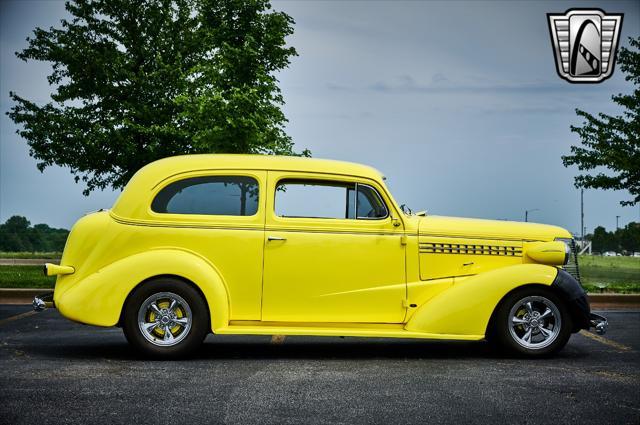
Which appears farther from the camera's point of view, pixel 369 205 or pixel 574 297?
pixel 369 205

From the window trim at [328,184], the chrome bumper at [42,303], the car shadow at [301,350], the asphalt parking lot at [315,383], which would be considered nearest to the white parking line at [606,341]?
the asphalt parking lot at [315,383]

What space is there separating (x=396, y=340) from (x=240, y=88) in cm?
1695

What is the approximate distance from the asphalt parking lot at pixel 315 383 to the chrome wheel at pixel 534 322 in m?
0.22

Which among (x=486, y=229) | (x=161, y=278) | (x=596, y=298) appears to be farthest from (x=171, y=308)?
(x=596, y=298)

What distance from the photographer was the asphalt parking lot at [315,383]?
5.39 metres

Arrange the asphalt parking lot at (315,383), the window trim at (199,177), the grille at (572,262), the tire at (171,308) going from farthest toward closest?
the grille at (572,262) → the window trim at (199,177) → the tire at (171,308) → the asphalt parking lot at (315,383)

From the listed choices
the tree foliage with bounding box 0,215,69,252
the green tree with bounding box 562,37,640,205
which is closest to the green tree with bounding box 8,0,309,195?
the green tree with bounding box 562,37,640,205

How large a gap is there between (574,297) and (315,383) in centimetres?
293

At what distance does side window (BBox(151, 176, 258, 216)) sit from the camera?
309 inches

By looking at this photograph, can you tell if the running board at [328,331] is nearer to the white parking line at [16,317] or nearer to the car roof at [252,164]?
the car roof at [252,164]

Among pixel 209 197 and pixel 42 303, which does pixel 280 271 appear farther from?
pixel 42 303

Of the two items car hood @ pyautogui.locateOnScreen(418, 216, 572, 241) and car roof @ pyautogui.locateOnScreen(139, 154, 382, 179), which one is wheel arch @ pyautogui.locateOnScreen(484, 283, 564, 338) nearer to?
car hood @ pyautogui.locateOnScreen(418, 216, 572, 241)

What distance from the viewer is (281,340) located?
9.41 metres

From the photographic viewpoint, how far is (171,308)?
756cm
